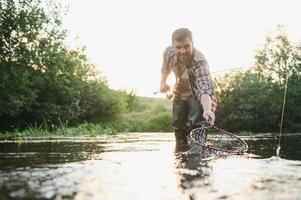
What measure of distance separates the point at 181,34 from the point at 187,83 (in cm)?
101

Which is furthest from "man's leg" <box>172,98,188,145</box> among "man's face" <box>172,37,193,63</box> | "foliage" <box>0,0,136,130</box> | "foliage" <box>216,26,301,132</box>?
"foliage" <box>216,26,301,132</box>

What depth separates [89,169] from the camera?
4988mm

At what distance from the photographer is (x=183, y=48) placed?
7508 millimetres

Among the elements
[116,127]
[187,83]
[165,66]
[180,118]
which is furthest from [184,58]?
[116,127]

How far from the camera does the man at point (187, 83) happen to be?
7.41 metres

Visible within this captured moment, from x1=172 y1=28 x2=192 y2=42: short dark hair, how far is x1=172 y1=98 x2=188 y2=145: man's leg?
132 centimetres

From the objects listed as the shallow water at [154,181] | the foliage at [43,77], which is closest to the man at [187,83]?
the shallow water at [154,181]

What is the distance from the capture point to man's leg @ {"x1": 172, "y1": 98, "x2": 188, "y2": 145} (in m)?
8.26

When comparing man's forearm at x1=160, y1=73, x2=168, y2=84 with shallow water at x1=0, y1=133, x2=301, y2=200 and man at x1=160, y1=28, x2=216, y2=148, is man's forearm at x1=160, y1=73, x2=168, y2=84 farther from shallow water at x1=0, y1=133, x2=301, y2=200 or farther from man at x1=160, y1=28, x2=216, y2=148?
shallow water at x1=0, y1=133, x2=301, y2=200

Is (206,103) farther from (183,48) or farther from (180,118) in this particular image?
(180,118)

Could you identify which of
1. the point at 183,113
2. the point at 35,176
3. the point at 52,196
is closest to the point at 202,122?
the point at 183,113

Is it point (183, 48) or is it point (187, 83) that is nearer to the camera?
point (183, 48)

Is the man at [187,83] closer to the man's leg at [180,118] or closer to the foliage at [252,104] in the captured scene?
the man's leg at [180,118]

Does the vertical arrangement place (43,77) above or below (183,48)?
above
